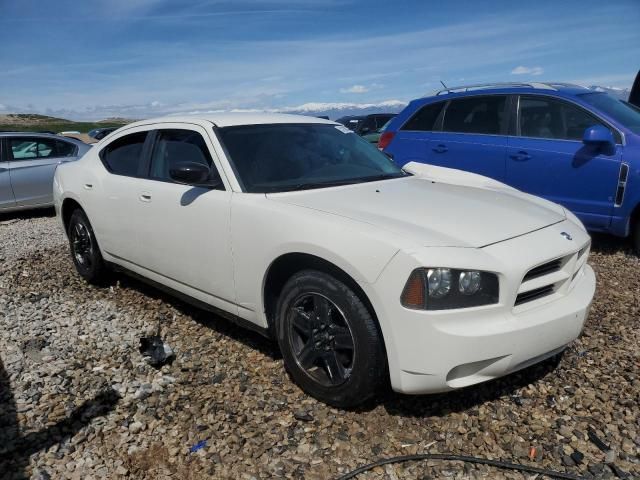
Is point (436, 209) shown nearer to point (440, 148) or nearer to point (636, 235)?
point (636, 235)

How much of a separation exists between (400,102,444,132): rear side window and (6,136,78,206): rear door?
6.29 metres

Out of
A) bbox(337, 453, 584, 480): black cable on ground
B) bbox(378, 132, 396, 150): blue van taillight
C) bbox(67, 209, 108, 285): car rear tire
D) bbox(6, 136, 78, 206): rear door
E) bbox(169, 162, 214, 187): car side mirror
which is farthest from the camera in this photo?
bbox(6, 136, 78, 206): rear door

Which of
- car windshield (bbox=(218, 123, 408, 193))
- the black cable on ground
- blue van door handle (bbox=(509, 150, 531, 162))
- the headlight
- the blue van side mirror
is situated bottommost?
the black cable on ground

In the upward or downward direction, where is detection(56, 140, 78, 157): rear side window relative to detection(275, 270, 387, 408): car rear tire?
upward

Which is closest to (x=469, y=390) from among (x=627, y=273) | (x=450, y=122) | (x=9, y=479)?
(x=9, y=479)

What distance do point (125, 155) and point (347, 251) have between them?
268 centimetres

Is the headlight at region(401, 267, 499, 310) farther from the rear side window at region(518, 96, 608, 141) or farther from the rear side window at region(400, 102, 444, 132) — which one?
the rear side window at region(400, 102, 444, 132)

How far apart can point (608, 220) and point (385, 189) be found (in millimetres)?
3126

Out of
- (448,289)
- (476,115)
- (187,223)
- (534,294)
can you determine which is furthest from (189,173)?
(476,115)

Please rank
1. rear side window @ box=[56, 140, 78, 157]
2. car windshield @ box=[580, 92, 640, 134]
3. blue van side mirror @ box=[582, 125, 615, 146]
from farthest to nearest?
rear side window @ box=[56, 140, 78, 157] < car windshield @ box=[580, 92, 640, 134] < blue van side mirror @ box=[582, 125, 615, 146]

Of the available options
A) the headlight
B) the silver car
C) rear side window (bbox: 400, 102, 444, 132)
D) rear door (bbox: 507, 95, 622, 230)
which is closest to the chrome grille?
the headlight

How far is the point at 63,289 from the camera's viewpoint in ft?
16.8

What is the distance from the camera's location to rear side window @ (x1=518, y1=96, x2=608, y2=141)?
5.59 m

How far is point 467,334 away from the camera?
241cm
